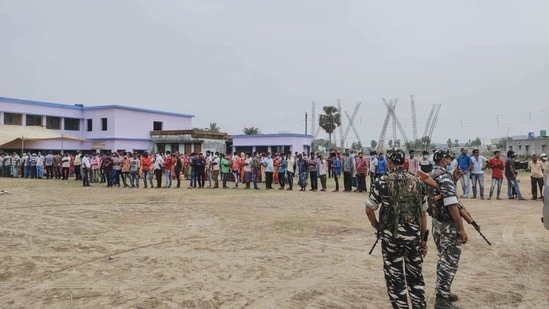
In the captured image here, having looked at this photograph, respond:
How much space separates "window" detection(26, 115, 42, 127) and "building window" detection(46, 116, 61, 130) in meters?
0.76

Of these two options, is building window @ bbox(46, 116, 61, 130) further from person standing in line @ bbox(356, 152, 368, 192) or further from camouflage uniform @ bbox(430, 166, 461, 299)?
camouflage uniform @ bbox(430, 166, 461, 299)

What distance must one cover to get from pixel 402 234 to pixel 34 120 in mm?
42146

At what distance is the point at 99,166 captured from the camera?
21531mm

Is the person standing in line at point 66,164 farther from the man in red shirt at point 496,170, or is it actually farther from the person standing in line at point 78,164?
the man in red shirt at point 496,170

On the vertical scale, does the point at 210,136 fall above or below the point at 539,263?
above

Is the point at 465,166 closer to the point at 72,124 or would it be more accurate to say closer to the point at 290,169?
the point at 290,169

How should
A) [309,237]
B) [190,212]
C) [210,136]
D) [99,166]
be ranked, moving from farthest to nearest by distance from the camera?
[210,136], [99,166], [190,212], [309,237]

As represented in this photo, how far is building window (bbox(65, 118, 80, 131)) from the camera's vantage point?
41250 mm

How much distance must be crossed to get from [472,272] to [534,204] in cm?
912

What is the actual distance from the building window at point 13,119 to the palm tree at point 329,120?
3068 centimetres

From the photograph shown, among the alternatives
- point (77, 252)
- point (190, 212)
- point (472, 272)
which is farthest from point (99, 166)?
point (472, 272)

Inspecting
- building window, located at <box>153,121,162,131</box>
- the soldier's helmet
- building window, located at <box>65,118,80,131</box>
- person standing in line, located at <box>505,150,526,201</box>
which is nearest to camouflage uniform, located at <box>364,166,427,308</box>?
the soldier's helmet

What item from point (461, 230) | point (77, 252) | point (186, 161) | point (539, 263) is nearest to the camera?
point (461, 230)

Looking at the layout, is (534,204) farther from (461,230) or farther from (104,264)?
(104,264)
